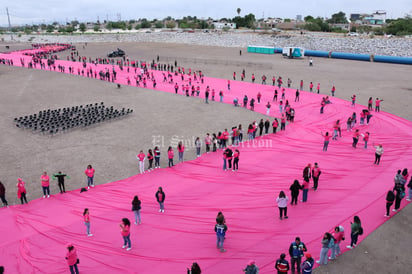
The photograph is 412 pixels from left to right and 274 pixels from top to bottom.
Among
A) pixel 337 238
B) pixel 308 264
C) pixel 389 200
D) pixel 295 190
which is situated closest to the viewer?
pixel 308 264

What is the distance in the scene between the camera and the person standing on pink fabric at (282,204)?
1091cm

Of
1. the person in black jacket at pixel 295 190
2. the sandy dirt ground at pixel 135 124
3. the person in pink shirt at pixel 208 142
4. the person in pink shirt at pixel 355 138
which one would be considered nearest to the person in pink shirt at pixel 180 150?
the sandy dirt ground at pixel 135 124

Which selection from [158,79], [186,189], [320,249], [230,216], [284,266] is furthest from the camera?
[158,79]

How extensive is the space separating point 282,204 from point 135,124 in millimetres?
14218

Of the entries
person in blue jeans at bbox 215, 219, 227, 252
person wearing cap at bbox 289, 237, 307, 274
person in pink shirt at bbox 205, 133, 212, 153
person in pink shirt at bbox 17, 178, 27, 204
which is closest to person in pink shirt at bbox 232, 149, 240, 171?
person in pink shirt at bbox 205, 133, 212, 153

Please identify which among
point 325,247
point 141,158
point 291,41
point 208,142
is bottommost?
point 325,247

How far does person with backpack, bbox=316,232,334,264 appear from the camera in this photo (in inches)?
345

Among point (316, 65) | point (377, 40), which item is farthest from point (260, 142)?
point (377, 40)

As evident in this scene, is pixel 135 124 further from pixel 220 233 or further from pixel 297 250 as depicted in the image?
pixel 297 250

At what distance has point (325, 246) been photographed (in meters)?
8.84

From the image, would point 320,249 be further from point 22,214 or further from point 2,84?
point 2,84

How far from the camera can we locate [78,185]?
46.4ft

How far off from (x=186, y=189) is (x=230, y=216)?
107 inches

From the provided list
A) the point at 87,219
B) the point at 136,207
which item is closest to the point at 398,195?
the point at 136,207
